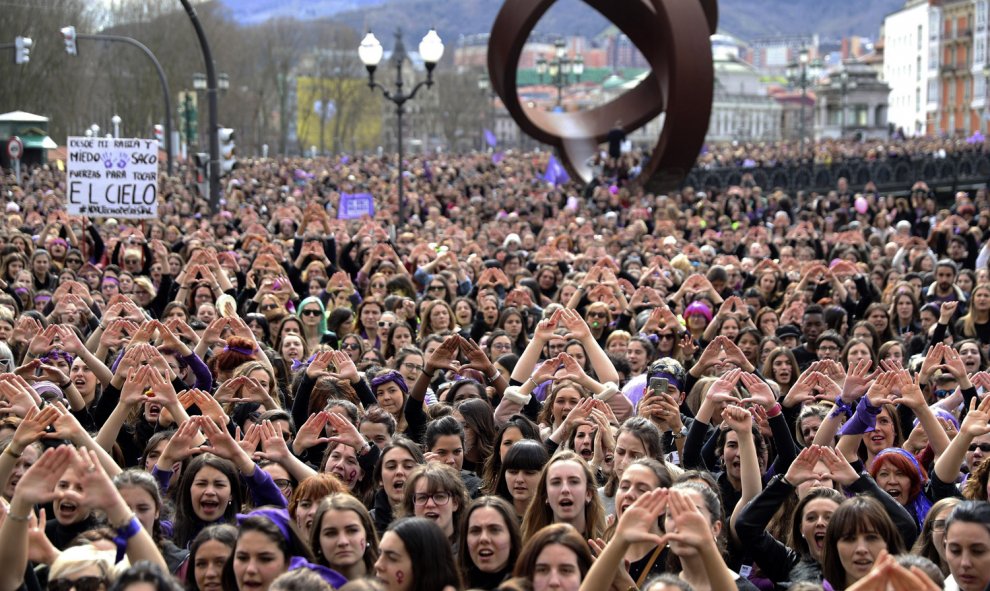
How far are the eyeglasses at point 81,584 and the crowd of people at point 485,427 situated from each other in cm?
1

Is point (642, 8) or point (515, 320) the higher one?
point (642, 8)

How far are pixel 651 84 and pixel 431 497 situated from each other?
29.2 m

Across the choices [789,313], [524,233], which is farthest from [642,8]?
[789,313]

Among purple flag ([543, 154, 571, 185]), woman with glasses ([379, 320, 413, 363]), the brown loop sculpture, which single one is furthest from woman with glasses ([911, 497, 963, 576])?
purple flag ([543, 154, 571, 185])

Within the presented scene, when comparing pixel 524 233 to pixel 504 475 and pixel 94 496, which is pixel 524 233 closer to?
pixel 504 475

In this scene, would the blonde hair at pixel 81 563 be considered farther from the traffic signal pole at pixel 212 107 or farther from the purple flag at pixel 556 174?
the purple flag at pixel 556 174

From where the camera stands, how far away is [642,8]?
3222cm

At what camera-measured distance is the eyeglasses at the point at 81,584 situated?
5742 millimetres

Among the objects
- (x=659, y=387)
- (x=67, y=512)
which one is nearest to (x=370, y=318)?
(x=659, y=387)

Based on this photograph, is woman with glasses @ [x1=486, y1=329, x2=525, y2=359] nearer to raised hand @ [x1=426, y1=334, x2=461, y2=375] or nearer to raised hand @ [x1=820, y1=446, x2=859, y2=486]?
raised hand @ [x1=426, y1=334, x2=461, y2=375]

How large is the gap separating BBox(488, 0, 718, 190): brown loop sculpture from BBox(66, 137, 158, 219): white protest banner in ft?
44.6

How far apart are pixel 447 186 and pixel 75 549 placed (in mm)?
32673

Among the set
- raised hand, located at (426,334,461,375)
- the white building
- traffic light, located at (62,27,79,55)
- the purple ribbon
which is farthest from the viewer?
the white building

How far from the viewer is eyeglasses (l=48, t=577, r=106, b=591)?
18.8ft
